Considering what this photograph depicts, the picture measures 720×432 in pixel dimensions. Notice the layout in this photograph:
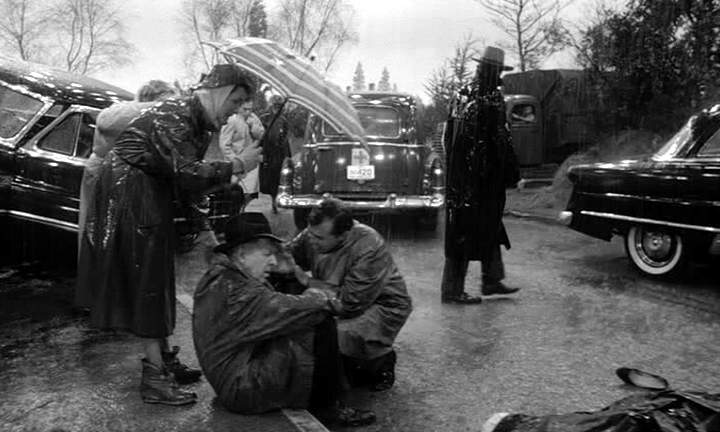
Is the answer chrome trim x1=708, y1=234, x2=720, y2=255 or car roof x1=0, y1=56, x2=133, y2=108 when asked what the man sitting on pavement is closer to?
chrome trim x1=708, y1=234, x2=720, y2=255

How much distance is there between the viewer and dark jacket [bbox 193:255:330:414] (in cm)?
335

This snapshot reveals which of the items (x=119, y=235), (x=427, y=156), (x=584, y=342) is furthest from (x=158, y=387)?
(x=427, y=156)

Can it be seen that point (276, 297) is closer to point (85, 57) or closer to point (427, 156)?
point (427, 156)

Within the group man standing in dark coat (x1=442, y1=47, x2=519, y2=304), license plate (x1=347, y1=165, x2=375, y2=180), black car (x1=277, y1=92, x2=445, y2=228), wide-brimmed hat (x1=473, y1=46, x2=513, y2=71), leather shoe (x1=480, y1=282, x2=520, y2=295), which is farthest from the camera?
license plate (x1=347, y1=165, x2=375, y2=180)

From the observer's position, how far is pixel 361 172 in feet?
32.7

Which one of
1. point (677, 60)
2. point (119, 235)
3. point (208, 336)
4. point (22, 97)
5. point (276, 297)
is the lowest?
point (208, 336)

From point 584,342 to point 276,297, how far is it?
2748 millimetres

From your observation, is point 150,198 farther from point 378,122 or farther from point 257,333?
point 378,122

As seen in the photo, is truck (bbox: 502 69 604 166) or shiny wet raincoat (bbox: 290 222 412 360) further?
truck (bbox: 502 69 604 166)

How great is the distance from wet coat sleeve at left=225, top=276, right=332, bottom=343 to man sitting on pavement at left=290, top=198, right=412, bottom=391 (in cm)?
55

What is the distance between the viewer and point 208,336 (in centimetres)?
346

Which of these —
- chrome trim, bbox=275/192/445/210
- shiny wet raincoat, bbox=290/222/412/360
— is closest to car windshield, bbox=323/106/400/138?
chrome trim, bbox=275/192/445/210

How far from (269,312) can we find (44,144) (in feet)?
15.3

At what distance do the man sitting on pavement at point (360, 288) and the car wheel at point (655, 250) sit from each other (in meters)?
4.03
